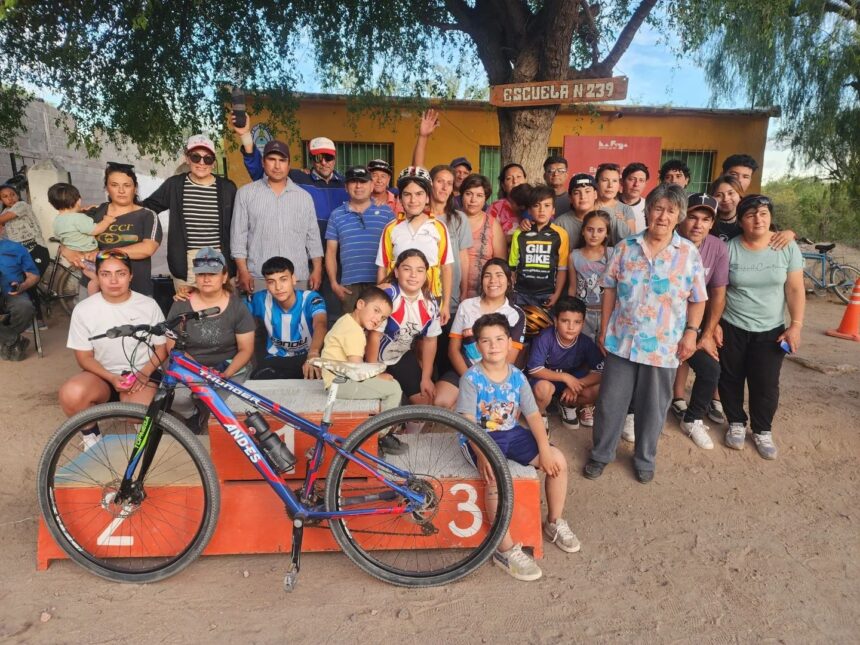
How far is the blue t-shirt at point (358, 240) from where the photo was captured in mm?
4270

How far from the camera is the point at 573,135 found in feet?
38.3

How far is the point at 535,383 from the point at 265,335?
219 cm

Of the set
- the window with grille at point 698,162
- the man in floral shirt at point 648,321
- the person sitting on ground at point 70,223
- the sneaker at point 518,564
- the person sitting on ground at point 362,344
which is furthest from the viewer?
the window with grille at point 698,162

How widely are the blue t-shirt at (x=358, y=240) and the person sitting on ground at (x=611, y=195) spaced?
1763 millimetres

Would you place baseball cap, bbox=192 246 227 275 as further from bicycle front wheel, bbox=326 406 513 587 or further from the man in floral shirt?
the man in floral shirt

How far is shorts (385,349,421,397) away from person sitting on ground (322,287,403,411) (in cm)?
45

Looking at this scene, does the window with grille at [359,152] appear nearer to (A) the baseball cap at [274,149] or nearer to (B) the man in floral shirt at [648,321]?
(A) the baseball cap at [274,149]

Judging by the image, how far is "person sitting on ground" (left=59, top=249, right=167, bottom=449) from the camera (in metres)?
3.33

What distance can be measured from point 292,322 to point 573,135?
977cm

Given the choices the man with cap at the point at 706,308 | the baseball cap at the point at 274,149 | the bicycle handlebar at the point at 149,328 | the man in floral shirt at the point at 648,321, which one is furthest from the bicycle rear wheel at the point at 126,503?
the man with cap at the point at 706,308

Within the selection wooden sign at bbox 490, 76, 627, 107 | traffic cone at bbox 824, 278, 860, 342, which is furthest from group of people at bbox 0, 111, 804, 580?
traffic cone at bbox 824, 278, 860, 342

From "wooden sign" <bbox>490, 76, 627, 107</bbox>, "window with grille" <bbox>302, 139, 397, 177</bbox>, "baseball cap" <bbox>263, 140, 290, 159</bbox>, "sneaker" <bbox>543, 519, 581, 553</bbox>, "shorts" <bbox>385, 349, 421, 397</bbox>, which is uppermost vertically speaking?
"window with grille" <bbox>302, 139, 397, 177</bbox>

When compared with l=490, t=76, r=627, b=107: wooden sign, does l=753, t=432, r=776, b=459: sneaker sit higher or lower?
lower

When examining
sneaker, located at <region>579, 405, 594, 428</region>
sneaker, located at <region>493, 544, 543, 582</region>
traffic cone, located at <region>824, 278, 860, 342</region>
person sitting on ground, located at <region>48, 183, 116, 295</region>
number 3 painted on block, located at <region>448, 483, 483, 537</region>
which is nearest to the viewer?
sneaker, located at <region>493, 544, 543, 582</region>
